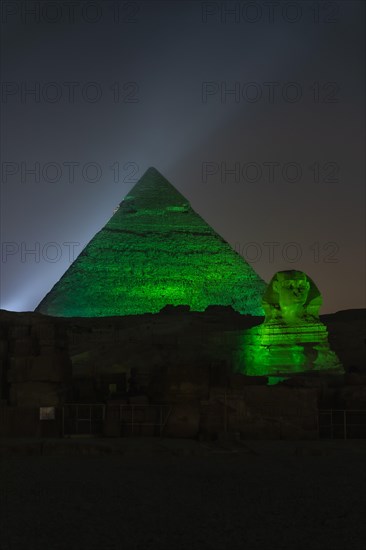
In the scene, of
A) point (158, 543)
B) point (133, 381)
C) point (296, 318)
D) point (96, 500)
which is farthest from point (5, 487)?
point (296, 318)

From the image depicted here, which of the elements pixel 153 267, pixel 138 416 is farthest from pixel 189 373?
pixel 153 267

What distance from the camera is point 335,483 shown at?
911 cm

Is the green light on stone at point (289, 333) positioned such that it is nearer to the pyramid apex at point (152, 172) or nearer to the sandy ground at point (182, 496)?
the sandy ground at point (182, 496)

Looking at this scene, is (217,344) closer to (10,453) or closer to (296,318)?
(296,318)

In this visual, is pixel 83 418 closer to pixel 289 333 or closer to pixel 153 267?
pixel 289 333

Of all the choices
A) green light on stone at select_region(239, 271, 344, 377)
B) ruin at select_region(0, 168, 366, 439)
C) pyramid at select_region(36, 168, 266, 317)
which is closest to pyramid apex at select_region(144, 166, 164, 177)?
pyramid at select_region(36, 168, 266, 317)

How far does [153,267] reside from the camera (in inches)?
3290

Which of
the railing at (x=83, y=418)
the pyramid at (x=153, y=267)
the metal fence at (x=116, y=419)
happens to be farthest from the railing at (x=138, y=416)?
the pyramid at (x=153, y=267)

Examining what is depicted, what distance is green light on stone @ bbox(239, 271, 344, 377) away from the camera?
77.1 feet

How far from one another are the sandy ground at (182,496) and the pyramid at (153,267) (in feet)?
213

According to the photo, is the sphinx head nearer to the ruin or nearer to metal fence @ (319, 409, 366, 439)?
the ruin

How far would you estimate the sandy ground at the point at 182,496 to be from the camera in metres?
6.72

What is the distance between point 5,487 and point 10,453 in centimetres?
231

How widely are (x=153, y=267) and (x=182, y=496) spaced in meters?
75.3
